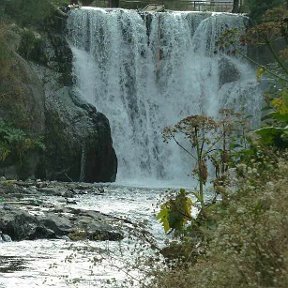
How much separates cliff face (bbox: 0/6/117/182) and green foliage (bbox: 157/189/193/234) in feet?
62.0

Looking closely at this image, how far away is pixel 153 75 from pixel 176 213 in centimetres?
2584

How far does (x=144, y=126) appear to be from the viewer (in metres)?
31.3

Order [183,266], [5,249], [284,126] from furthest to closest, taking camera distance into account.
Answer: [5,249], [284,126], [183,266]

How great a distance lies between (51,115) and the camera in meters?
28.5

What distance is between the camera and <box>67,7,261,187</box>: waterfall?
30.9 metres

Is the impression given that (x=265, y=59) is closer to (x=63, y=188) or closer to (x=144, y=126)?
(x=144, y=126)

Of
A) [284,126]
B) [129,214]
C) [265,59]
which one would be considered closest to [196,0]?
[265,59]

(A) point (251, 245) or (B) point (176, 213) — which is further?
(B) point (176, 213)

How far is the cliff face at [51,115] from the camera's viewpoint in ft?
88.2

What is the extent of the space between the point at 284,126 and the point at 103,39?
2551 cm

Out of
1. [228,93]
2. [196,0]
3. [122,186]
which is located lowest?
[122,186]

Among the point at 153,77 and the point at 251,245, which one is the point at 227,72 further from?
the point at 251,245

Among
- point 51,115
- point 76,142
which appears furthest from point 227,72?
point 51,115

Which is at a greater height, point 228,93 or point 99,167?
point 228,93
